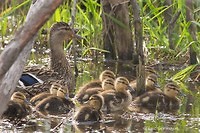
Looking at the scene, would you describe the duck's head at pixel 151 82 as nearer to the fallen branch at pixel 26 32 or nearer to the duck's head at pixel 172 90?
the duck's head at pixel 172 90

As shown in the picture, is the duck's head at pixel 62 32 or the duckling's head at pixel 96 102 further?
the duck's head at pixel 62 32

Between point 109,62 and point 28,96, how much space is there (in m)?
1.85

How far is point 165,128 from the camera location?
4.62 metres

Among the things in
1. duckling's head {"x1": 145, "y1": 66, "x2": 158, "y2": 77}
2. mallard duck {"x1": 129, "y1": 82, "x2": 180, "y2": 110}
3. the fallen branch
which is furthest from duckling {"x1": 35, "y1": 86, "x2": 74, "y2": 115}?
the fallen branch

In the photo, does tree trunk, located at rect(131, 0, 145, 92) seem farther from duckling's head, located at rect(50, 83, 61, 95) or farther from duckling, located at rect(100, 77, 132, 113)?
duckling's head, located at rect(50, 83, 61, 95)

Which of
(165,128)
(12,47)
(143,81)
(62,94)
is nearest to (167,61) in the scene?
(143,81)

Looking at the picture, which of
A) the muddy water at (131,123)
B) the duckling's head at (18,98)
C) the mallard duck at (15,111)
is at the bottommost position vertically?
the muddy water at (131,123)

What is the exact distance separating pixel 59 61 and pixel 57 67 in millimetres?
76

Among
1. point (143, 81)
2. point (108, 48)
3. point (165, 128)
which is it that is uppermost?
point (108, 48)

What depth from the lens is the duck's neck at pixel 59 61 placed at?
253 inches

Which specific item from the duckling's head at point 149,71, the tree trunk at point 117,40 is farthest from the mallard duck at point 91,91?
the tree trunk at point 117,40

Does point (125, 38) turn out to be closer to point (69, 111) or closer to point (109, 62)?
point (109, 62)

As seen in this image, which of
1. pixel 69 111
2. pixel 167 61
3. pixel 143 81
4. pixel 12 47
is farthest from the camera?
pixel 167 61

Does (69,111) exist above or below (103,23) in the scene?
below
